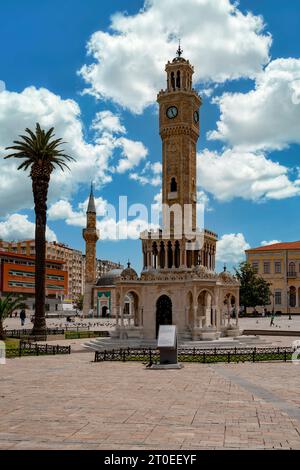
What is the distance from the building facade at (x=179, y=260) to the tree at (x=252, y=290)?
3857 cm

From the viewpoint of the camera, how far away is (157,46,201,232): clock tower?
46.4m

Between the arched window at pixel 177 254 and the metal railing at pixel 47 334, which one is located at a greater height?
the arched window at pixel 177 254

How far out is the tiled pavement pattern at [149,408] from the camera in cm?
1167

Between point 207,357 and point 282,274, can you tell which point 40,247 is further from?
point 282,274

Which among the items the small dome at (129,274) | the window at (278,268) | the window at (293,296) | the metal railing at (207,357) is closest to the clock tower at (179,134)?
the small dome at (129,274)

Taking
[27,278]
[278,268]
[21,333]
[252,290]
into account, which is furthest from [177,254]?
[27,278]

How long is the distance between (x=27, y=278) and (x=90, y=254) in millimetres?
14603

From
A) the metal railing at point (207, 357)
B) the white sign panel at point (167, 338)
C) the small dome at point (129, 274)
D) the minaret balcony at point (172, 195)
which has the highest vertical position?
the minaret balcony at point (172, 195)

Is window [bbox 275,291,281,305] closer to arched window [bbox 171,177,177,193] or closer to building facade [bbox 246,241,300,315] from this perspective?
building facade [bbox 246,241,300,315]

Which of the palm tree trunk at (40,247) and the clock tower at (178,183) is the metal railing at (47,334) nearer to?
the palm tree trunk at (40,247)

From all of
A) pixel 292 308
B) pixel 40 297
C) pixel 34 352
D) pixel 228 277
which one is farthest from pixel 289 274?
pixel 34 352

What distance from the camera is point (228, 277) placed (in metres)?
44.0

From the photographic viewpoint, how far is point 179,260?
149 ft
